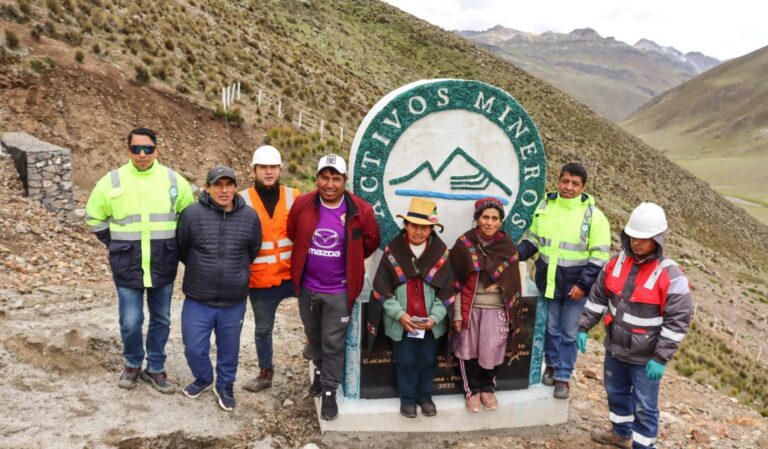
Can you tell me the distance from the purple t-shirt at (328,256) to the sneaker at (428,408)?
51.3 inches

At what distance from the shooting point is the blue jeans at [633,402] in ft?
13.6

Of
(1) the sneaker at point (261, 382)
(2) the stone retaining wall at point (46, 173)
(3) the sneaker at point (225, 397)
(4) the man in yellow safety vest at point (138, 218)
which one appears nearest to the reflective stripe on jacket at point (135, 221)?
(4) the man in yellow safety vest at point (138, 218)

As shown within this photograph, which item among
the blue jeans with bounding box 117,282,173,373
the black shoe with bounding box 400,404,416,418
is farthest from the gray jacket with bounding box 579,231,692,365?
the blue jeans with bounding box 117,282,173,373

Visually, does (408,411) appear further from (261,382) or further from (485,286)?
(261,382)

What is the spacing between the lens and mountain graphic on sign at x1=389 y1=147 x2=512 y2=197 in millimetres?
4859

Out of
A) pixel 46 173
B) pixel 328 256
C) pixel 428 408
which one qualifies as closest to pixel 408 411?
pixel 428 408

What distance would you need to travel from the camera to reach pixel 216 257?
4.17 meters

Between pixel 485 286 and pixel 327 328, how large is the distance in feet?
4.51

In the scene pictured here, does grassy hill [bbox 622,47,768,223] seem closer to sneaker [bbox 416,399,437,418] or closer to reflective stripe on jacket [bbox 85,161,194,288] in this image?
sneaker [bbox 416,399,437,418]

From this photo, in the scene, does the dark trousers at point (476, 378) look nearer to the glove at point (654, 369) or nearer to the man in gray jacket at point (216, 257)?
the glove at point (654, 369)

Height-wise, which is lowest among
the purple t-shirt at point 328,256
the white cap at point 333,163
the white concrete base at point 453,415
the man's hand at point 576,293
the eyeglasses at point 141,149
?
the white concrete base at point 453,415

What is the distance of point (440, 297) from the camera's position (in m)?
4.36

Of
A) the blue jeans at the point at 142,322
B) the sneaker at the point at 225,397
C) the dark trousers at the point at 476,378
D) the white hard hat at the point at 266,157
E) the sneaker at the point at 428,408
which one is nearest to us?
the white hard hat at the point at 266,157

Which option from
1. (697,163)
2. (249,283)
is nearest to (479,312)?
(249,283)
